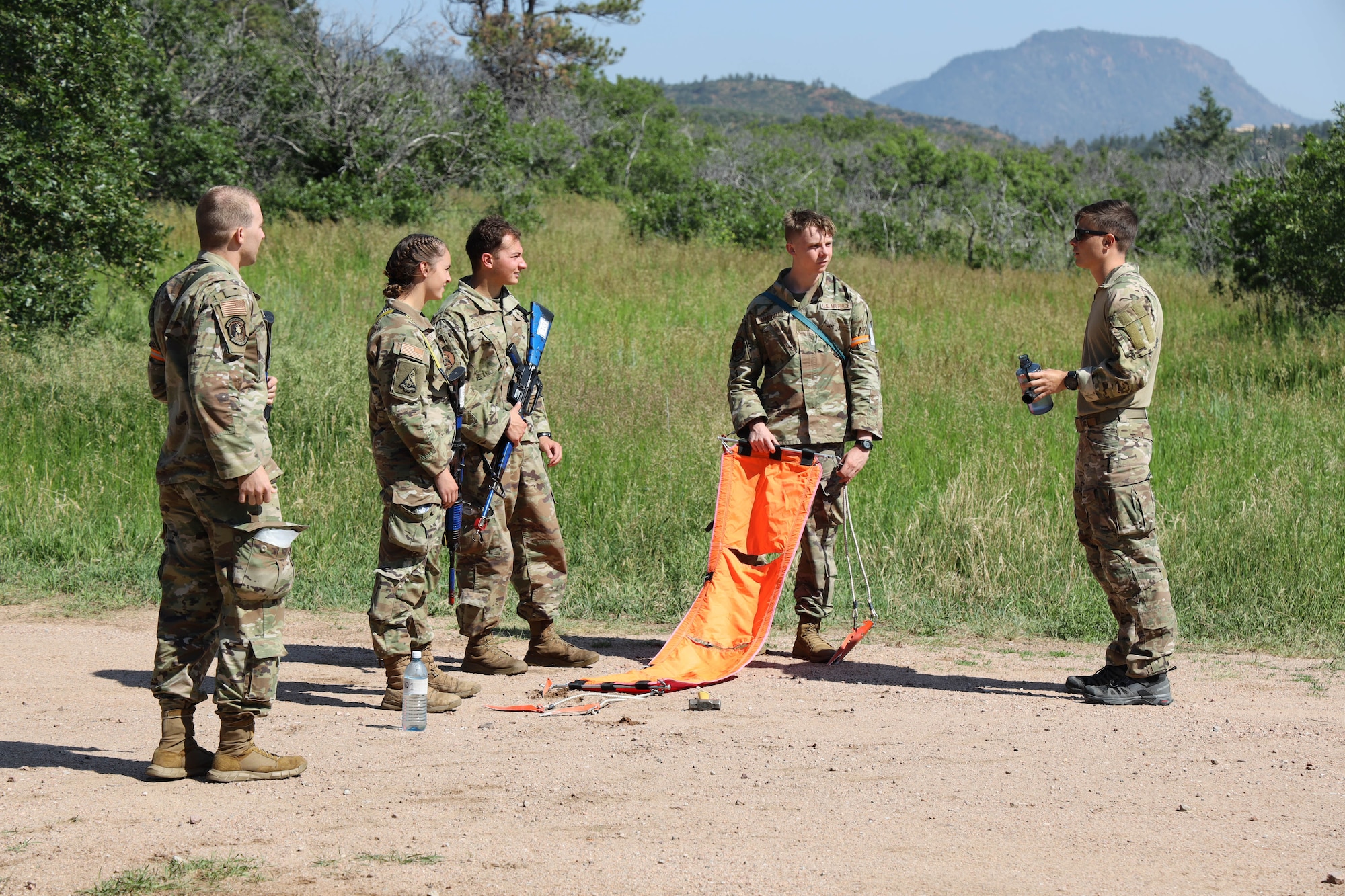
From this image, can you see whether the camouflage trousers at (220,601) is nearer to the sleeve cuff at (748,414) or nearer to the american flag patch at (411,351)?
the american flag patch at (411,351)

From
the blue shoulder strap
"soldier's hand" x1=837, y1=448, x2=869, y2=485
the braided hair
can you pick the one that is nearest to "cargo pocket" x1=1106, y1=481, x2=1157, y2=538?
"soldier's hand" x1=837, y1=448, x2=869, y2=485

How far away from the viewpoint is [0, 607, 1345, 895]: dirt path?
363cm

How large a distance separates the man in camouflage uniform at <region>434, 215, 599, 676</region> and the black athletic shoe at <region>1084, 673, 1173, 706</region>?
98.2 inches

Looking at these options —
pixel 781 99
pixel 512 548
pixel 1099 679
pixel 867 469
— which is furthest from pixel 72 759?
pixel 781 99

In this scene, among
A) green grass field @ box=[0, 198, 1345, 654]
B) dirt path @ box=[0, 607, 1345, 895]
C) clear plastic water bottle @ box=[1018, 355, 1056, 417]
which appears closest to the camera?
dirt path @ box=[0, 607, 1345, 895]

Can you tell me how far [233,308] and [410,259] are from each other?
122 centimetres

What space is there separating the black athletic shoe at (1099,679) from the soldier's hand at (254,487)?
374 centimetres

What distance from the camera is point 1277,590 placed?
711 centimetres

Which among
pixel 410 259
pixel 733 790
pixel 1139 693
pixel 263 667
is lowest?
pixel 733 790

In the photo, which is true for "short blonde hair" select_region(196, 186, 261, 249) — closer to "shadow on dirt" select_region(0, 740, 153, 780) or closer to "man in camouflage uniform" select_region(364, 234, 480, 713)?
"man in camouflage uniform" select_region(364, 234, 480, 713)

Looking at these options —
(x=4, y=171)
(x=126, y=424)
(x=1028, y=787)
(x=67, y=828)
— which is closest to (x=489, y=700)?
(x=67, y=828)

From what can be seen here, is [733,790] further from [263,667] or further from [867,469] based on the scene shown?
[867,469]

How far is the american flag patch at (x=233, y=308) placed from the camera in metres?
4.02

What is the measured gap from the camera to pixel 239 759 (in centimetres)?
434
